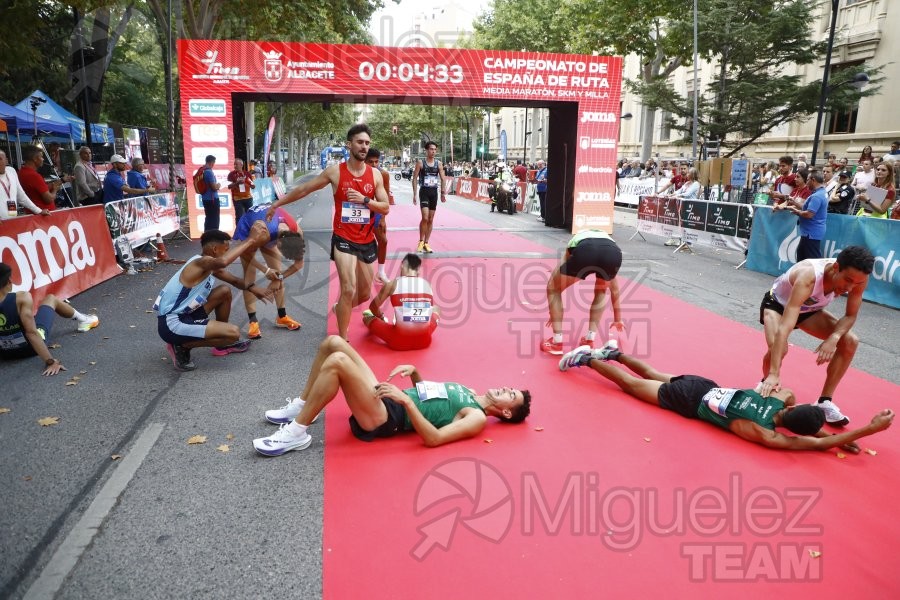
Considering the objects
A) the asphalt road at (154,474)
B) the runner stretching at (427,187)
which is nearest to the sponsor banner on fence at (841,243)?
the asphalt road at (154,474)

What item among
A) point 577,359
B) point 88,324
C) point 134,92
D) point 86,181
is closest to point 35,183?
point 86,181

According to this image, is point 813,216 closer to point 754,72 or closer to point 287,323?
point 287,323

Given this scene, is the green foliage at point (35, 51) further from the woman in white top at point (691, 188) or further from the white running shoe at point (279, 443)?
the woman in white top at point (691, 188)

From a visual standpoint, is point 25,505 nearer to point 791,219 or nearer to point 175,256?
point 175,256

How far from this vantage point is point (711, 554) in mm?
3039

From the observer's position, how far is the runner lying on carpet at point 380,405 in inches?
148

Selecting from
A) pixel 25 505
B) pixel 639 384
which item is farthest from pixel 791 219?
pixel 25 505

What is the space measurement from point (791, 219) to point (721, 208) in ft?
7.52

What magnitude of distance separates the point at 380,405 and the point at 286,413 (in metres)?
0.83

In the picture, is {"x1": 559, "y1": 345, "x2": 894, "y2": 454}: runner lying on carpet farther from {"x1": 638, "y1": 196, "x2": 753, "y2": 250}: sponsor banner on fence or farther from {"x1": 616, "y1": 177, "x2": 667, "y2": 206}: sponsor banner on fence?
{"x1": 616, "y1": 177, "x2": 667, "y2": 206}: sponsor banner on fence

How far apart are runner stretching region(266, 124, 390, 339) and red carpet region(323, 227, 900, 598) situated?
1.42 metres

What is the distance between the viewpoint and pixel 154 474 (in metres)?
3.69

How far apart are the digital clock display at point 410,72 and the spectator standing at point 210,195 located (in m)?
4.56

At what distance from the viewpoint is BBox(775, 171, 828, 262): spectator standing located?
28.8 feet
